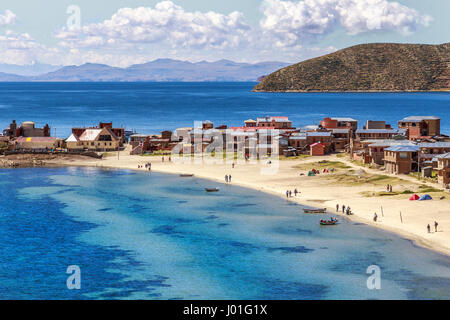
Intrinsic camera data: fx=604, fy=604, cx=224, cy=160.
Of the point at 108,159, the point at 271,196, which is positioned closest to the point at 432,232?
the point at 271,196

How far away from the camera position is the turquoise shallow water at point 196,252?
168 ft

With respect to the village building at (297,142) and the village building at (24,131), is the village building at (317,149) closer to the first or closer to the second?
the village building at (297,142)

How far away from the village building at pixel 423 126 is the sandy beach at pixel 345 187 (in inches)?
1273

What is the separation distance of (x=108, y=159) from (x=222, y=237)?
7182 cm

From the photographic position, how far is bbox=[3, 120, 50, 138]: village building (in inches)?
5812

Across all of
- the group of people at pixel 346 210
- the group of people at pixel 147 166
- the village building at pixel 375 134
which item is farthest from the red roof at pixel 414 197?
the group of people at pixel 147 166

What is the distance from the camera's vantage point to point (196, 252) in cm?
6225

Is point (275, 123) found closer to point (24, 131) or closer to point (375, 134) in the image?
point (375, 134)

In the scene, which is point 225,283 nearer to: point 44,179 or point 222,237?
point 222,237

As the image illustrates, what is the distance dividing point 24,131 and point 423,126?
100 metres

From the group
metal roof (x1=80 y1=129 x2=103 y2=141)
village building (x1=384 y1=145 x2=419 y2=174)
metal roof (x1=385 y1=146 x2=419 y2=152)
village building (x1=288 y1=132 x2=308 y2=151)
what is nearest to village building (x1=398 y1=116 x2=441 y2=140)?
village building (x1=288 y1=132 x2=308 y2=151)

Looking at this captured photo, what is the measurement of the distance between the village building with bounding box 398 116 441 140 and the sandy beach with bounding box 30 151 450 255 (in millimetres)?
Answer: 32347

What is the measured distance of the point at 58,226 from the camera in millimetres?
73625

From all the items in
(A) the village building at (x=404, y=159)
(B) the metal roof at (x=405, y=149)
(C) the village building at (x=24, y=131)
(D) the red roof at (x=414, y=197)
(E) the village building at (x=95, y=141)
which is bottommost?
(D) the red roof at (x=414, y=197)
